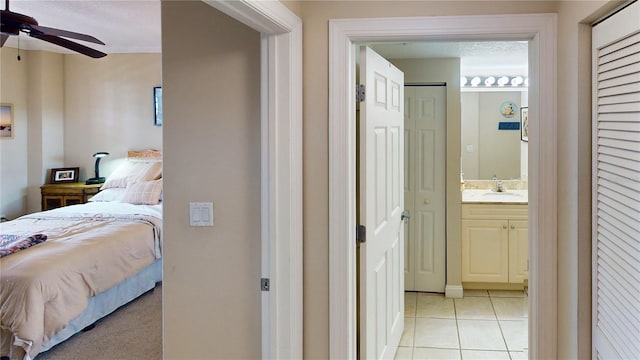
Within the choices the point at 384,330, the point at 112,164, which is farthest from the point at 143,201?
the point at 384,330

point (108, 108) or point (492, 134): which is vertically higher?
point (108, 108)

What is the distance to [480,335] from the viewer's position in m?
3.48

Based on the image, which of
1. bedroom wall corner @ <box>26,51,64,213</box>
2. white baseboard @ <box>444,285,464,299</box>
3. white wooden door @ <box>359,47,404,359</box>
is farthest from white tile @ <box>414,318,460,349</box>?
bedroom wall corner @ <box>26,51,64,213</box>

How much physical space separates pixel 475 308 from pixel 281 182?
9.48 feet

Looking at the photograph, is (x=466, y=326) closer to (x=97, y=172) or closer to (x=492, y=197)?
(x=492, y=197)

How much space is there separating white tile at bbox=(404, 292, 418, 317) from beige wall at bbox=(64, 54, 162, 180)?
135 inches

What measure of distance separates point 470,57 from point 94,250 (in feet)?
11.5

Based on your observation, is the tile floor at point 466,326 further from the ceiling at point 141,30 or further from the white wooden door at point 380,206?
the ceiling at point 141,30

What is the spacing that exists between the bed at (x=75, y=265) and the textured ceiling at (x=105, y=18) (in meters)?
1.52

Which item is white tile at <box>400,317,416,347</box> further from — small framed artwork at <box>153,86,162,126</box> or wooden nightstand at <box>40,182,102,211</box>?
wooden nightstand at <box>40,182,102,211</box>

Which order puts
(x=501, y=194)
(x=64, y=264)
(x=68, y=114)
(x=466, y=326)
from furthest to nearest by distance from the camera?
(x=68, y=114)
(x=501, y=194)
(x=466, y=326)
(x=64, y=264)

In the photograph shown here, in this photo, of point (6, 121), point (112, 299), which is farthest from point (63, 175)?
point (112, 299)

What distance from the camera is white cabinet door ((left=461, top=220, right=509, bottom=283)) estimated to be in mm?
4375

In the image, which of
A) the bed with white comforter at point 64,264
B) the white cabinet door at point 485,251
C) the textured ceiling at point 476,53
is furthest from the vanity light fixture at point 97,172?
the white cabinet door at point 485,251
